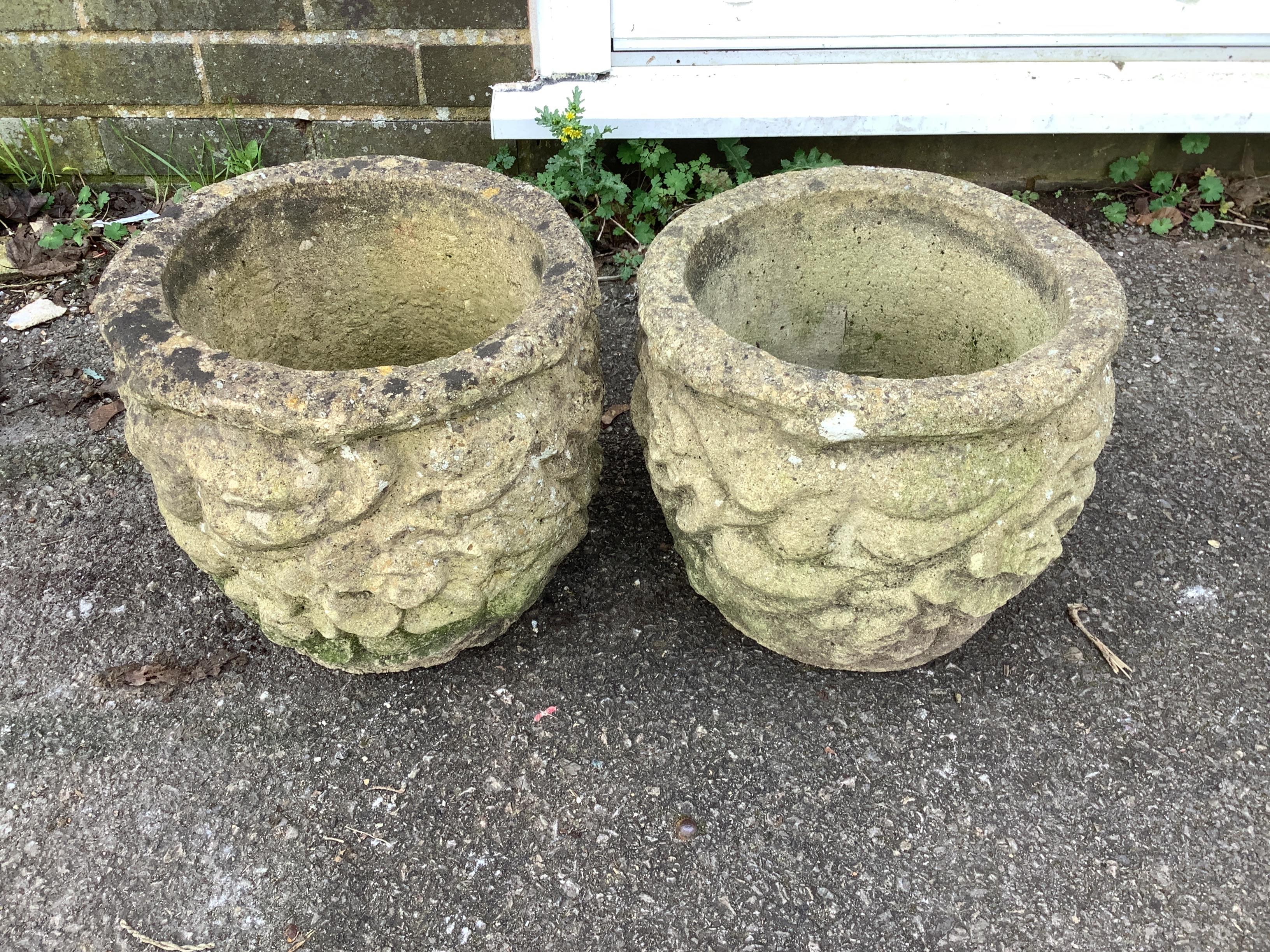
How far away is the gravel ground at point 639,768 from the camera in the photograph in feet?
5.08

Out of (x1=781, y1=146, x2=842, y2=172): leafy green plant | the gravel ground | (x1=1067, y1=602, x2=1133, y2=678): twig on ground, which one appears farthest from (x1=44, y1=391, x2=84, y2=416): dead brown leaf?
(x1=1067, y1=602, x2=1133, y2=678): twig on ground

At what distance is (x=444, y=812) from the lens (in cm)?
167

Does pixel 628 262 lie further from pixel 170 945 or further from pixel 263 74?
pixel 170 945

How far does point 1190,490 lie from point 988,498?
1.05 metres

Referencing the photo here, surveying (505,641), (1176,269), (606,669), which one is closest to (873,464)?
(606,669)

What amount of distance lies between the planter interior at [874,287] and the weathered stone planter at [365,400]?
1.17 ft

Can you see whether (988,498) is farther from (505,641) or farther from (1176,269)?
→ (1176,269)

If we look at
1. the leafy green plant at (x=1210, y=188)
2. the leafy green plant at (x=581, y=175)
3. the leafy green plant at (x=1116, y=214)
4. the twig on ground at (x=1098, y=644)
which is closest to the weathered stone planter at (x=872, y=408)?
the twig on ground at (x=1098, y=644)

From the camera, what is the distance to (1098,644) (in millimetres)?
1894

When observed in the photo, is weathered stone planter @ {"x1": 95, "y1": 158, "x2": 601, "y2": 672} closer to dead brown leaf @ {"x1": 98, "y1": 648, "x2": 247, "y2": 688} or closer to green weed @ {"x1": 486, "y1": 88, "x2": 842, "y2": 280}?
dead brown leaf @ {"x1": 98, "y1": 648, "x2": 247, "y2": 688}

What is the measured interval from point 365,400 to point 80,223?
206cm

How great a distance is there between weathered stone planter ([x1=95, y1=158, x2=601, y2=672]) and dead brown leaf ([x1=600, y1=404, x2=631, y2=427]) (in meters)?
0.48

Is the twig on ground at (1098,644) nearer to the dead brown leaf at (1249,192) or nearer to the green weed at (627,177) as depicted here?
the green weed at (627,177)

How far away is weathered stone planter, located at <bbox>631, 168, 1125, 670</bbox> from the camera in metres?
1.37
